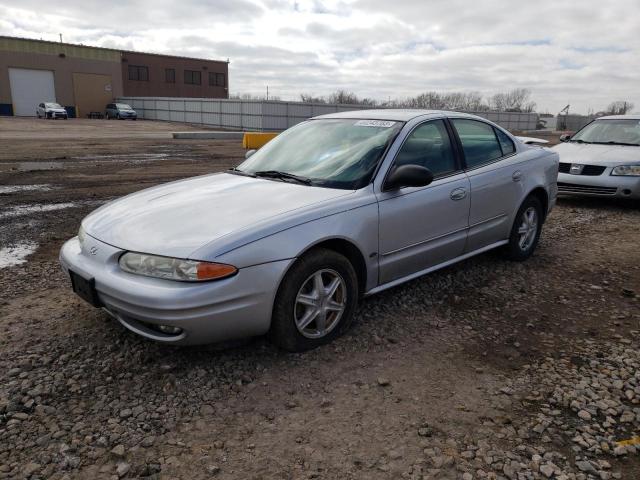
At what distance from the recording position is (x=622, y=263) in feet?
17.7

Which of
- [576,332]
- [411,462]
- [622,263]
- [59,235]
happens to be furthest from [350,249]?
[59,235]

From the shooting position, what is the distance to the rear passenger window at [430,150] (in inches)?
155

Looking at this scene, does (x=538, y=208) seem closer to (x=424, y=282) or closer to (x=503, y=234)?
(x=503, y=234)

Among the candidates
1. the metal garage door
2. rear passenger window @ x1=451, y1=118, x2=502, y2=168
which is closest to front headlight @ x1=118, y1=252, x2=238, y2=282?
rear passenger window @ x1=451, y1=118, x2=502, y2=168

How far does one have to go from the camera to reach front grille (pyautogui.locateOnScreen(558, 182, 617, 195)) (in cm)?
798

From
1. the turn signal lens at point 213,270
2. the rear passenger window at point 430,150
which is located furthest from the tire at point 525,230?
the turn signal lens at point 213,270

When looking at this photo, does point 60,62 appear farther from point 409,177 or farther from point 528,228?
point 409,177

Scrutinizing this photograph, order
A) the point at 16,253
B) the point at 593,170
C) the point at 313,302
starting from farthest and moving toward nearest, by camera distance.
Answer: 1. the point at 593,170
2. the point at 16,253
3. the point at 313,302

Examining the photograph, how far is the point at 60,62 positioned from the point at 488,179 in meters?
58.3

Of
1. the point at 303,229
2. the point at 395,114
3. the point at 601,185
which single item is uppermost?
the point at 395,114

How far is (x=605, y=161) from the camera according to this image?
8016mm

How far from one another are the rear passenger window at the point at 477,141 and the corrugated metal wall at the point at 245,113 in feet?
81.3

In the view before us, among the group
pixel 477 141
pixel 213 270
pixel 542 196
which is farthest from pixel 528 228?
pixel 213 270

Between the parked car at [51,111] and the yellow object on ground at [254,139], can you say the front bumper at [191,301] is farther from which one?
the parked car at [51,111]
